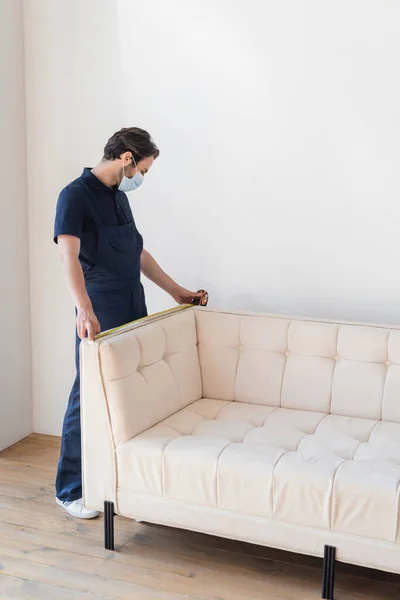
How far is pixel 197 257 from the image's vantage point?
312 centimetres

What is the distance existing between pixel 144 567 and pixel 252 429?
556 millimetres

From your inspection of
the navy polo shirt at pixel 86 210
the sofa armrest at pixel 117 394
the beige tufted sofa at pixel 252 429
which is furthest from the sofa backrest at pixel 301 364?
the navy polo shirt at pixel 86 210

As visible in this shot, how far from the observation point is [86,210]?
254cm

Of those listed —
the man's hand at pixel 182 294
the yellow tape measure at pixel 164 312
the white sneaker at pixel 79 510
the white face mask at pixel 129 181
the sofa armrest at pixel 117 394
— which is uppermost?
the white face mask at pixel 129 181

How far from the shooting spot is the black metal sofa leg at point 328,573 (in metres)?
2.08

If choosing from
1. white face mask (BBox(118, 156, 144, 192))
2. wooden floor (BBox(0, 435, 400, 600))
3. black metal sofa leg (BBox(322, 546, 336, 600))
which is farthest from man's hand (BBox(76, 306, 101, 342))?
black metal sofa leg (BBox(322, 546, 336, 600))

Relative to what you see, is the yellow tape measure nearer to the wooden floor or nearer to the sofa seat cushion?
the sofa seat cushion

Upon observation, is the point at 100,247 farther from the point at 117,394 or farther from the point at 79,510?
Answer: the point at 79,510

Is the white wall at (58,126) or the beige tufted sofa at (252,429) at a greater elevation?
the white wall at (58,126)

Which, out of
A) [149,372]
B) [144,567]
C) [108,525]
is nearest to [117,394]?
[149,372]

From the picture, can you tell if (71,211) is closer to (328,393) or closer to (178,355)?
(178,355)

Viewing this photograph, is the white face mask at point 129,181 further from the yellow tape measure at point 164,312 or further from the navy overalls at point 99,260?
the yellow tape measure at point 164,312

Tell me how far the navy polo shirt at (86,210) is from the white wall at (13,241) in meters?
0.75

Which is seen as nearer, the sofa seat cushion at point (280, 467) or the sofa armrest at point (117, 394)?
the sofa seat cushion at point (280, 467)
